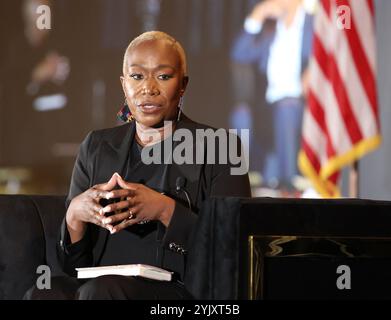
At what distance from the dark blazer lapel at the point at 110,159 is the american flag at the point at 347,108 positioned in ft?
7.79

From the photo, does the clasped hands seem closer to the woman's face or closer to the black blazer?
the black blazer

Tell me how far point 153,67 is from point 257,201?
0.63m

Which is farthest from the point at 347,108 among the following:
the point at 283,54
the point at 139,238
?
the point at 139,238

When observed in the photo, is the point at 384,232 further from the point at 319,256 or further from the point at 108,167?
the point at 108,167

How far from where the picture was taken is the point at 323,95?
486cm

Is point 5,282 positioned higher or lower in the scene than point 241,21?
lower

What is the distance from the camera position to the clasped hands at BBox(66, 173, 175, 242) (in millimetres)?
2176

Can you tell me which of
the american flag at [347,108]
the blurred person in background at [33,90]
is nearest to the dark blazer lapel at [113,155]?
the american flag at [347,108]

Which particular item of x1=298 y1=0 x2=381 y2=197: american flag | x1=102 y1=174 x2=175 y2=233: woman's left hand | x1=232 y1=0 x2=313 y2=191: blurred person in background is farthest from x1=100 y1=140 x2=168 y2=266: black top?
x1=232 y1=0 x2=313 y2=191: blurred person in background

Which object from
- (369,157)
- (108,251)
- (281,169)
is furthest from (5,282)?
(369,157)

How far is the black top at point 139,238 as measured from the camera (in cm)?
242

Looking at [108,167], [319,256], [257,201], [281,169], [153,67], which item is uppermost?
[281,169]

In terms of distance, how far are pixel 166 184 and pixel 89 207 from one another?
0.30 meters

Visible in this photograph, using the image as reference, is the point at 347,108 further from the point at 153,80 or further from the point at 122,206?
the point at 122,206
